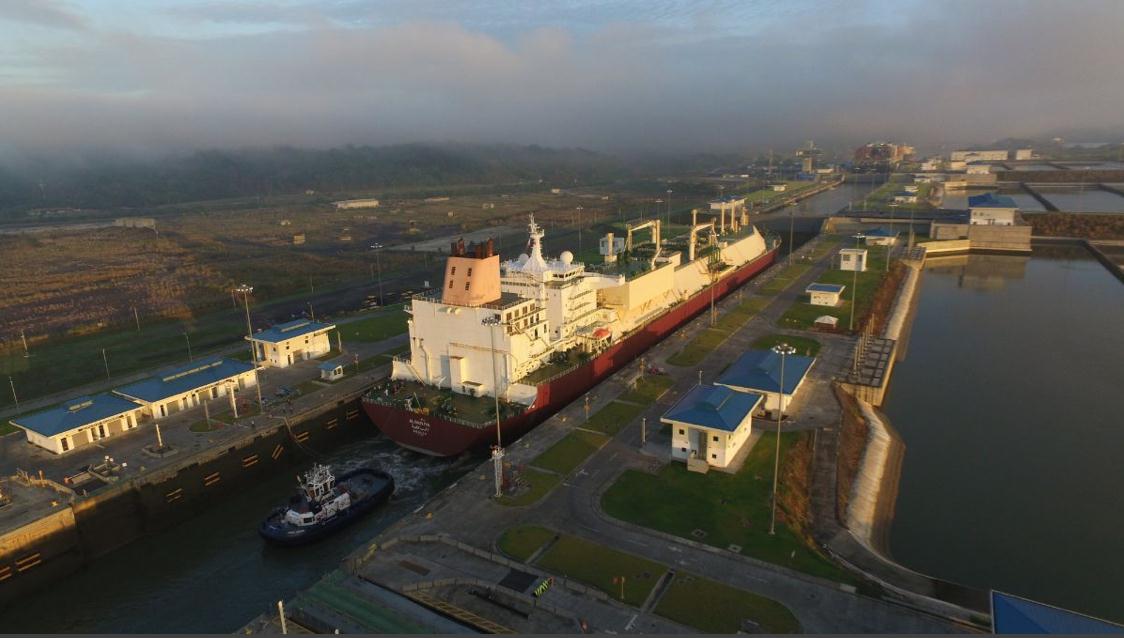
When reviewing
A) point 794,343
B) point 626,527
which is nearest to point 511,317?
point 626,527

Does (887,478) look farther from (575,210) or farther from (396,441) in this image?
(575,210)

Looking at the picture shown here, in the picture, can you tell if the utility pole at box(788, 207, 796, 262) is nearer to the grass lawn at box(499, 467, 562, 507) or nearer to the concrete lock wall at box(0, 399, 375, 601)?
the grass lawn at box(499, 467, 562, 507)

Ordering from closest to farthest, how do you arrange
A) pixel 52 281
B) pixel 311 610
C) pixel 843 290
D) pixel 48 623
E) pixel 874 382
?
1. pixel 311 610
2. pixel 48 623
3. pixel 874 382
4. pixel 843 290
5. pixel 52 281

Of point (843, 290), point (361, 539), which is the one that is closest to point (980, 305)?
point (843, 290)

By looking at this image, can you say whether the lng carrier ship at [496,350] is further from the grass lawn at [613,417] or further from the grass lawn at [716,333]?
the grass lawn at [716,333]

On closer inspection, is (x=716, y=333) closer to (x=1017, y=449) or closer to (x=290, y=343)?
(x=1017, y=449)
